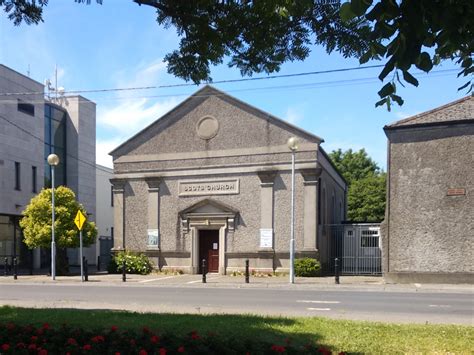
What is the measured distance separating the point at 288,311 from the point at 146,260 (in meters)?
15.6

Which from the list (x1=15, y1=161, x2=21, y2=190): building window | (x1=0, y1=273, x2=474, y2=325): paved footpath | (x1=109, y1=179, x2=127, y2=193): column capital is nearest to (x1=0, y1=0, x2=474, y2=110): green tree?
(x1=0, y1=273, x2=474, y2=325): paved footpath

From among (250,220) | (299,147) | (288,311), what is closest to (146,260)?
(250,220)

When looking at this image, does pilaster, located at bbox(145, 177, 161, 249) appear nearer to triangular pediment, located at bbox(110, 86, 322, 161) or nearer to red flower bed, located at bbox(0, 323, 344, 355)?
triangular pediment, located at bbox(110, 86, 322, 161)

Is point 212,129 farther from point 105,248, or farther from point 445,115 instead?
point 105,248

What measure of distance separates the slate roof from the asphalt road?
25.2ft

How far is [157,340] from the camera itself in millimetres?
5535

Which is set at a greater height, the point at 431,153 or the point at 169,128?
the point at 169,128

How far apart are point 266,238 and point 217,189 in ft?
11.9

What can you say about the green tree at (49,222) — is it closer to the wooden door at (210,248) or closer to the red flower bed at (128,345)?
the wooden door at (210,248)

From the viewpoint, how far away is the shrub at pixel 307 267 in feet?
75.2

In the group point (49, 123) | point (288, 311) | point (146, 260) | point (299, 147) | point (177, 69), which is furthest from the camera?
point (49, 123)

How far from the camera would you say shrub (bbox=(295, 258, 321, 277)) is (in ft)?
75.2


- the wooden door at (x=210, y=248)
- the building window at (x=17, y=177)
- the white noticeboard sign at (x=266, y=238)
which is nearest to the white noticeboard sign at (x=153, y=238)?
the wooden door at (x=210, y=248)

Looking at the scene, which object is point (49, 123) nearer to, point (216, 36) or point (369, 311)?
point (369, 311)
